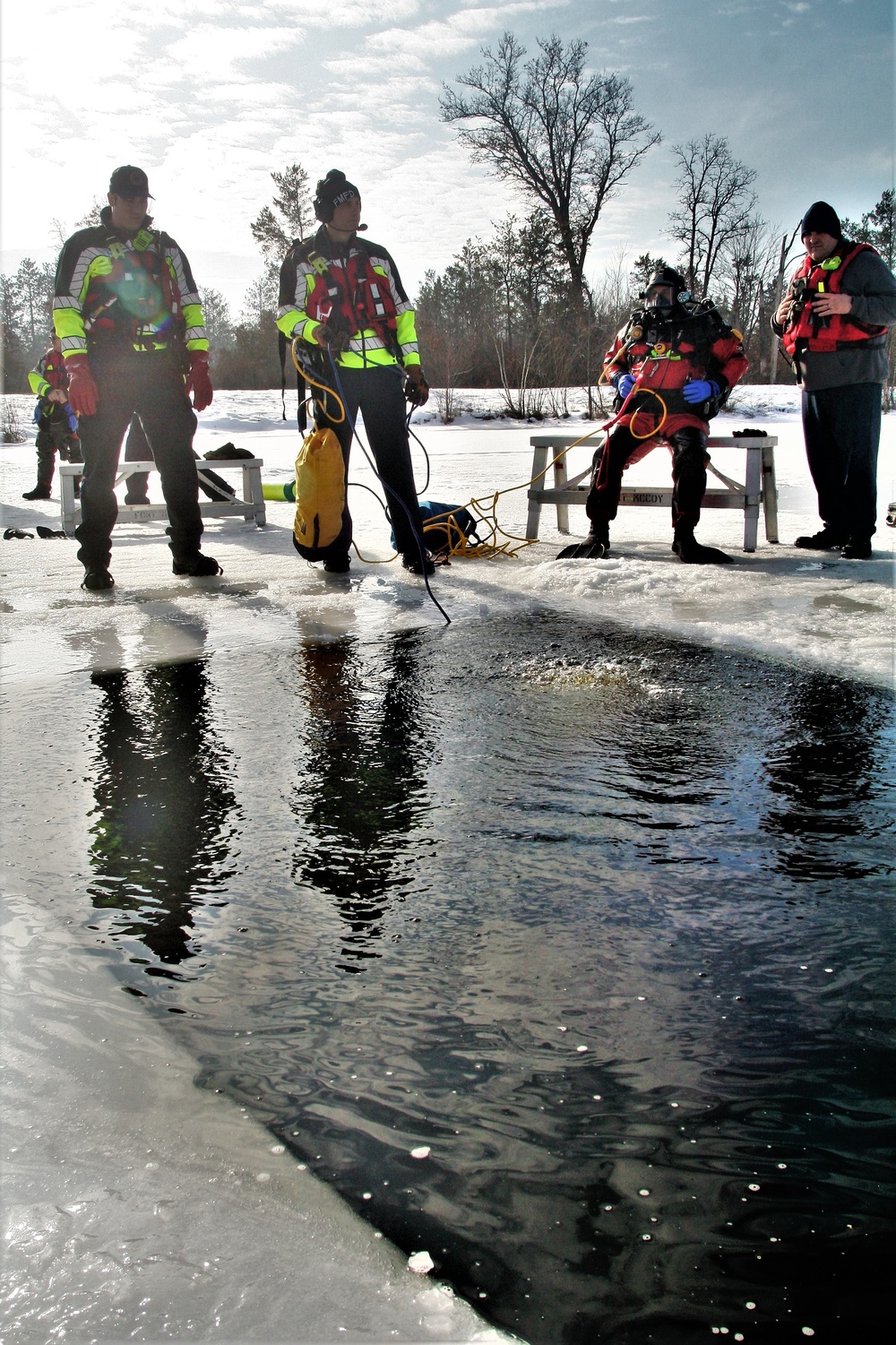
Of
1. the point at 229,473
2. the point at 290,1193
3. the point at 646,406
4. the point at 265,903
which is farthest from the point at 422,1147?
the point at 229,473

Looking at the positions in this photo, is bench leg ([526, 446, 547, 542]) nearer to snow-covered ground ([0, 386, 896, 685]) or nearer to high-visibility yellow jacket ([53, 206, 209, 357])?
snow-covered ground ([0, 386, 896, 685])

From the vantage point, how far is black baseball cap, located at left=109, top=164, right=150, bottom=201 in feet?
15.0

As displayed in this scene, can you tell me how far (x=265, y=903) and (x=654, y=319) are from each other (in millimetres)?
4686

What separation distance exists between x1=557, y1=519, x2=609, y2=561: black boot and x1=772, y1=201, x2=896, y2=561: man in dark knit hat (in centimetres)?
134

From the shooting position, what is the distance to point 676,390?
5.52 metres

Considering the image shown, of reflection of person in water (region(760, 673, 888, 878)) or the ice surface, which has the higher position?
reflection of person in water (region(760, 673, 888, 878))

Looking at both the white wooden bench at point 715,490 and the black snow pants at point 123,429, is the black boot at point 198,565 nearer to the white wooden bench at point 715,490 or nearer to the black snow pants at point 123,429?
the black snow pants at point 123,429

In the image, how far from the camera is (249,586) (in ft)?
16.7

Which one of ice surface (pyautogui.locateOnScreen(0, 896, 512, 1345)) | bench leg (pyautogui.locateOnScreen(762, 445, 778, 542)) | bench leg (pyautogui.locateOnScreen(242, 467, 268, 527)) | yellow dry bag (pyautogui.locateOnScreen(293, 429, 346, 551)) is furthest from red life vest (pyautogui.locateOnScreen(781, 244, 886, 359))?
ice surface (pyautogui.locateOnScreen(0, 896, 512, 1345))

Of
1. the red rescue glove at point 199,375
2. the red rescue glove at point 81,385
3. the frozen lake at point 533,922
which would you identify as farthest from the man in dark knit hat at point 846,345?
the red rescue glove at point 81,385

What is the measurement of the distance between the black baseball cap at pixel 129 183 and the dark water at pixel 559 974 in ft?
9.75

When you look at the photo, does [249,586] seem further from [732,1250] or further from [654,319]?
[732,1250]

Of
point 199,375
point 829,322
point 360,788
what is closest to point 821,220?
point 829,322

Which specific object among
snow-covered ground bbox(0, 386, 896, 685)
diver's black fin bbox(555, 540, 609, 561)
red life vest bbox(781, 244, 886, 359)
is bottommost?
snow-covered ground bbox(0, 386, 896, 685)
